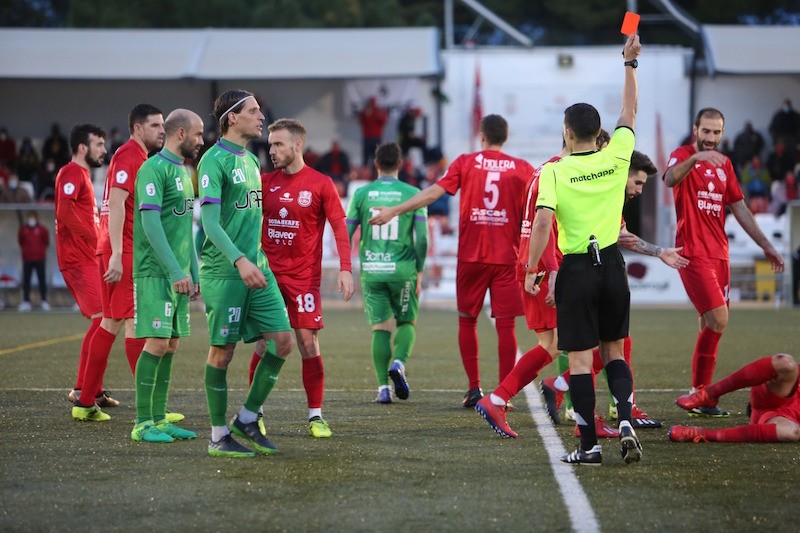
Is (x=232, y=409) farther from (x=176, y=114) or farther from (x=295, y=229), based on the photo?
(x=176, y=114)

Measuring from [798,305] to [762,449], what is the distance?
17.4 m

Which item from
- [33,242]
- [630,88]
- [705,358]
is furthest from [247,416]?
[33,242]

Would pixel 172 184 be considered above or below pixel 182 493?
above

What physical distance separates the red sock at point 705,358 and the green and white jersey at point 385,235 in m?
2.50

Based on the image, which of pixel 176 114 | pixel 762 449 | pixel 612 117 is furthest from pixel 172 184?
pixel 612 117

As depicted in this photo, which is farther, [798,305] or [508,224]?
[798,305]

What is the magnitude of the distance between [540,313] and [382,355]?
2.12 meters

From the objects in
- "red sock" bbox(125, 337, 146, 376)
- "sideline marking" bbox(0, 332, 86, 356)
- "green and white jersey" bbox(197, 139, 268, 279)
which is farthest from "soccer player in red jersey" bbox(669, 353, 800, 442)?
"sideline marking" bbox(0, 332, 86, 356)

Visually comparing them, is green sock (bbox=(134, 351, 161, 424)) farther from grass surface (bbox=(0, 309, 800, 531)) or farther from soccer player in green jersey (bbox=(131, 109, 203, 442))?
grass surface (bbox=(0, 309, 800, 531))

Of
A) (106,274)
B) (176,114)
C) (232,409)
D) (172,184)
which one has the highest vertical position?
(176,114)

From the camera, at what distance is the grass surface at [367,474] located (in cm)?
504

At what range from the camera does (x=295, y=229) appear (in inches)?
296

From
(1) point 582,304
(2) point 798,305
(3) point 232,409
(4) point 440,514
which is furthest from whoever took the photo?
(2) point 798,305

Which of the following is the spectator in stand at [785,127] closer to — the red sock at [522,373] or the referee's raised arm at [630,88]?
the red sock at [522,373]
